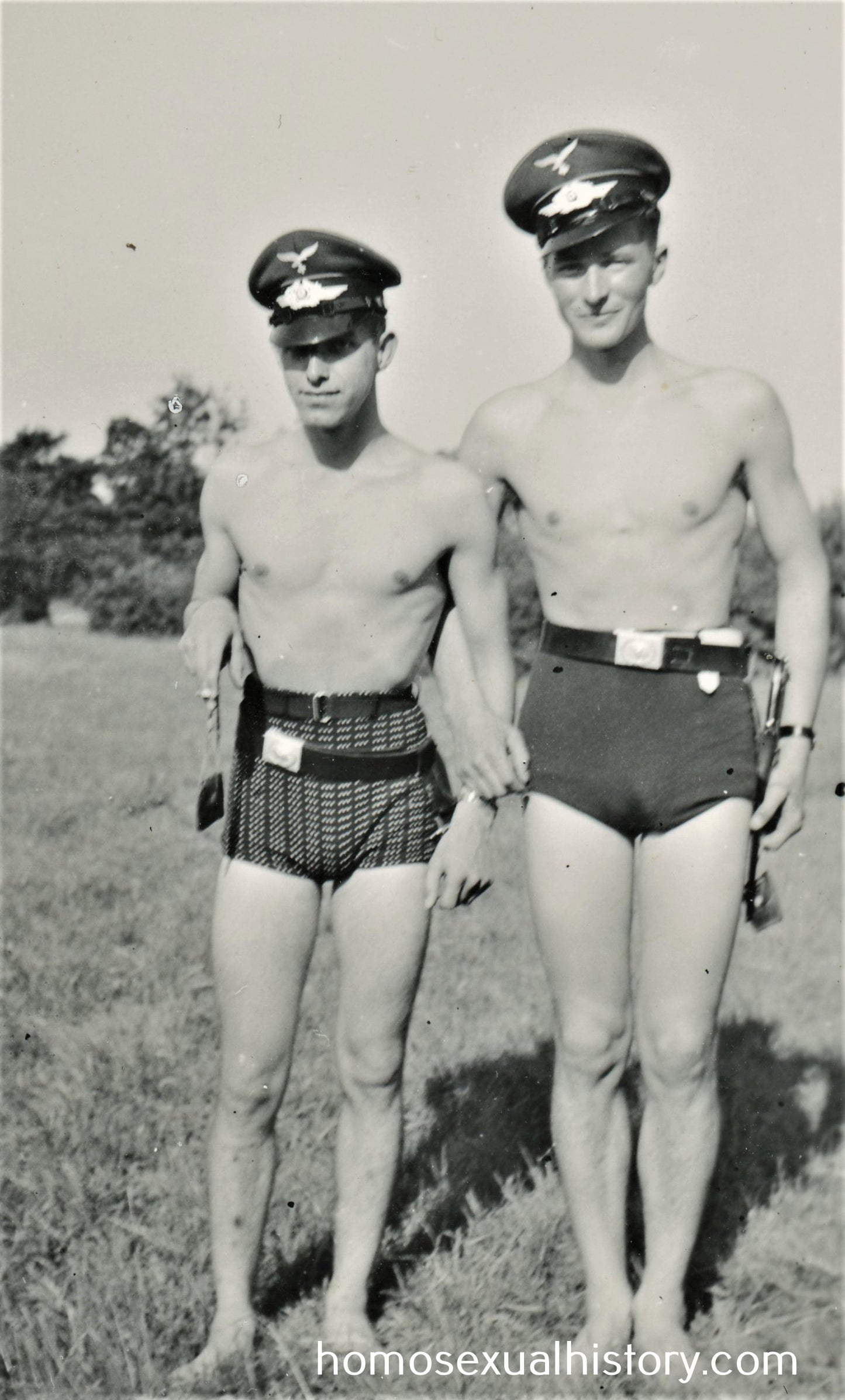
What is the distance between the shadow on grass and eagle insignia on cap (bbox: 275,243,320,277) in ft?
9.04

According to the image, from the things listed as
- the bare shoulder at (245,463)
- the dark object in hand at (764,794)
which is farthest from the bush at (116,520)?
the dark object in hand at (764,794)

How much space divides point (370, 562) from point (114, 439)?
90.7 inches

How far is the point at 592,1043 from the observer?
10.7 ft

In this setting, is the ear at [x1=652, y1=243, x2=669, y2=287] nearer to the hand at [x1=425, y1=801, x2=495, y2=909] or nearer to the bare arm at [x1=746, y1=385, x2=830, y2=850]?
the bare arm at [x1=746, y1=385, x2=830, y2=850]

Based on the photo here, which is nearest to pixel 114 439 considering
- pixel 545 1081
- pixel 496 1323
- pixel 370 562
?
pixel 370 562

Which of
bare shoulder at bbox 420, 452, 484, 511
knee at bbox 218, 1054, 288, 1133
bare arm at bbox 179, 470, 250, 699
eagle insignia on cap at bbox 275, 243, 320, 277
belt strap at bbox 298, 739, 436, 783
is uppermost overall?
eagle insignia on cap at bbox 275, 243, 320, 277

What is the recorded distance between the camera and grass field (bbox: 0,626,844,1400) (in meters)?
3.36

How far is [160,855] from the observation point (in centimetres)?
767

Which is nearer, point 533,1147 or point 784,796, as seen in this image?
point 784,796

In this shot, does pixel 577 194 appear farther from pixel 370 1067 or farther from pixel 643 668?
pixel 370 1067

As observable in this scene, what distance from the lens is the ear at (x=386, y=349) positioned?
3.12m

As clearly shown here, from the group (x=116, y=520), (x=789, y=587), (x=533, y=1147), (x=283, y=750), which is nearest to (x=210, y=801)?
(x=283, y=750)

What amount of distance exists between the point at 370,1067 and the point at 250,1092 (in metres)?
0.30
